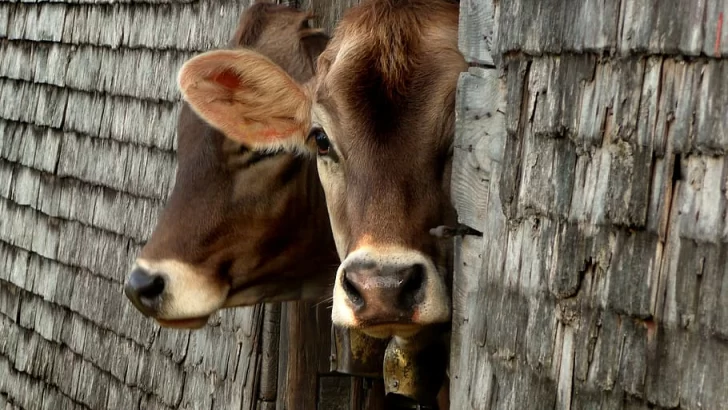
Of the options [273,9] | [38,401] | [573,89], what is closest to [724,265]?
[573,89]

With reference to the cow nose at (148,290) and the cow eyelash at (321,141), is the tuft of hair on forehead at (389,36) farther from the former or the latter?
the cow nose at (148,290)

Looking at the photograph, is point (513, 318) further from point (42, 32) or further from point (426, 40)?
point (42, 32)

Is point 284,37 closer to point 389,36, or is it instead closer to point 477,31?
point 389,36

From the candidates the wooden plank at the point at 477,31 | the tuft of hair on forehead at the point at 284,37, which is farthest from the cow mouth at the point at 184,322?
the wooden plank at the point at 477,31

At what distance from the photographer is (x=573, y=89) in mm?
2781

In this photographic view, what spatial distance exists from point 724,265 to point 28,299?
6510 millimetres

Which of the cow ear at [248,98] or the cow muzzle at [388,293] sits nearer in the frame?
the cow muzzle at [388,293]

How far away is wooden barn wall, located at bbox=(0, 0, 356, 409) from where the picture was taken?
559cm

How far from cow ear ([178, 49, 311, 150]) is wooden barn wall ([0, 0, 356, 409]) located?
0.91m

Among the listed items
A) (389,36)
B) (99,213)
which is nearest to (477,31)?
(389,36)

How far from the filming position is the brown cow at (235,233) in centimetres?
440

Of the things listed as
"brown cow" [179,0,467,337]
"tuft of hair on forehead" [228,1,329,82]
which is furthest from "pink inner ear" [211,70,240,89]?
"brown cow" [179,0,467,337]

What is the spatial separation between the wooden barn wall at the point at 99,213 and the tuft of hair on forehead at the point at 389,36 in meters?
1.30

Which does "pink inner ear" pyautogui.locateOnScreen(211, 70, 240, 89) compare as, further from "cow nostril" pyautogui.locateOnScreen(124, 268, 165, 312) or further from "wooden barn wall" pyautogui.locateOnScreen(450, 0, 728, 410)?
"wooden barn wall" pyautogui.locateOnScreen(450, 0, 728, 410)
